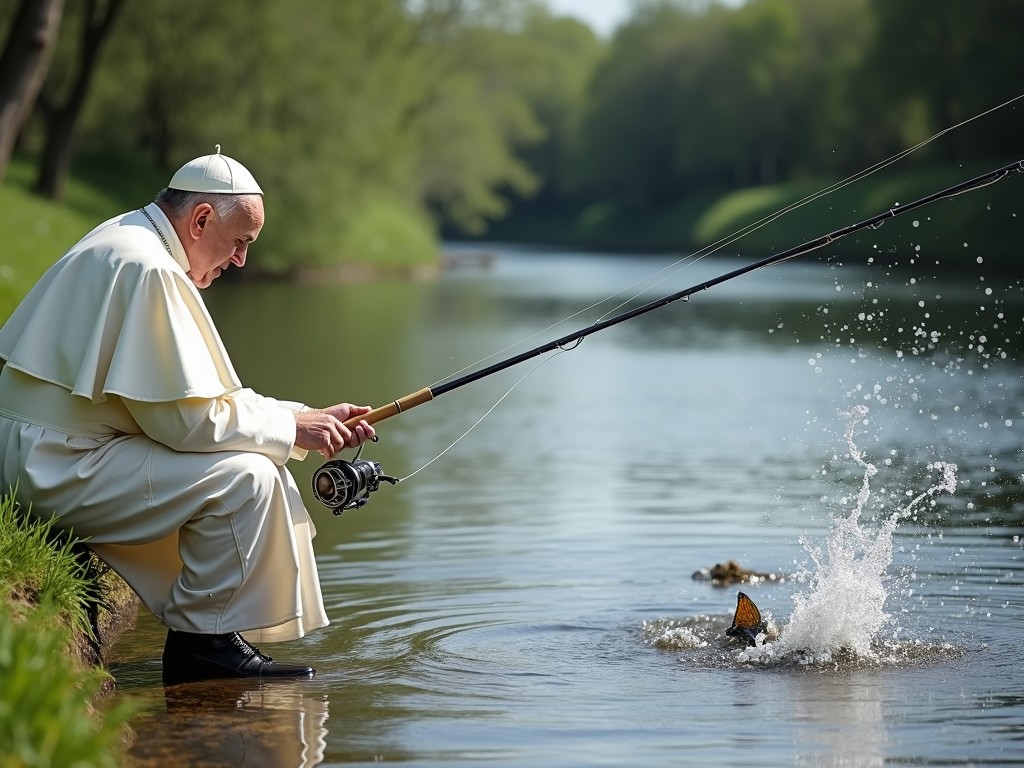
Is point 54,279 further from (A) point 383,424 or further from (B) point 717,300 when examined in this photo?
(B) point 717,300

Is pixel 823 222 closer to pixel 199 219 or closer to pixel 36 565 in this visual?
pixel 199 219

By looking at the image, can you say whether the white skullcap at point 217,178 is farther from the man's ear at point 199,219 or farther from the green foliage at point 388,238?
the green foliage at point 388,238

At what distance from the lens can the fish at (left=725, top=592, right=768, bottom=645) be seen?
248 inches

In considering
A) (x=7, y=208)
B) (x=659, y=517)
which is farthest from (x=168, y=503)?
(x=7, y=208)

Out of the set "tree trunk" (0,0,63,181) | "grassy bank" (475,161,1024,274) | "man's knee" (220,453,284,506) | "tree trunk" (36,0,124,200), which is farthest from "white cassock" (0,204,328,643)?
"tree trunk" (36,0,124,200)

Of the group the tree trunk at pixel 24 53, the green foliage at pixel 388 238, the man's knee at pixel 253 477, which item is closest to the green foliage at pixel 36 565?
the man's knee at pixel 253 477

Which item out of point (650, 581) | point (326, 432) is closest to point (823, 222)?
point (650, 581)

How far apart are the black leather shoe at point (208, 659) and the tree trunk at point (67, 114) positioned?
2277 cm

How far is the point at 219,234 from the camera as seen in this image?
18.9 ft

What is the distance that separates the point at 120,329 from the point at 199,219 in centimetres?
52

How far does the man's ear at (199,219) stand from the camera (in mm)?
5695

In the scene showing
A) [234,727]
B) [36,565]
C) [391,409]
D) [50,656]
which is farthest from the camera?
[391,409]

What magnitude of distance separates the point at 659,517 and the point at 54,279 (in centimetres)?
470

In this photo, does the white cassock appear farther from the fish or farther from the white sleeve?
the fish
